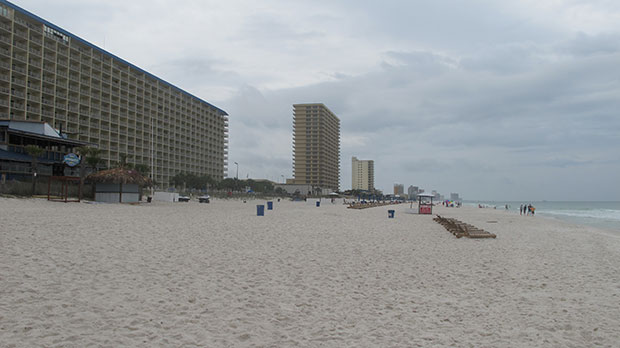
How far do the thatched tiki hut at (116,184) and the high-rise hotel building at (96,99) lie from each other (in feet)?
121

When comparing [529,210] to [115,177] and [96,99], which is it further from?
[96,99]

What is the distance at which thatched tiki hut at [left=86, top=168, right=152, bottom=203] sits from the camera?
33344mm

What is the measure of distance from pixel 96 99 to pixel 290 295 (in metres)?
87.4

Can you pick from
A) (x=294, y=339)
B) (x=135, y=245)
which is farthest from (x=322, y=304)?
(x=135, y=245)

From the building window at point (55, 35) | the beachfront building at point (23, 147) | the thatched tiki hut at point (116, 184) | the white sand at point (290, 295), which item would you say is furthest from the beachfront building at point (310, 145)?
the white sand at point (290, 295)

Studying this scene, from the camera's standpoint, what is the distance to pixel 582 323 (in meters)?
5.45

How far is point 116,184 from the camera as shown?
34625 millimetres

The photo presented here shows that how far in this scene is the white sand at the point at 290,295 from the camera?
4.70 metres

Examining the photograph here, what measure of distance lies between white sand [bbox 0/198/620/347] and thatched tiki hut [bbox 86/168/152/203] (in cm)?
2297

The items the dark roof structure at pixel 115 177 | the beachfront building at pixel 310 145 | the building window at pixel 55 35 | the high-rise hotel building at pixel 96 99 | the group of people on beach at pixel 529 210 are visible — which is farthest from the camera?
the beachfront building at pixel 310 145

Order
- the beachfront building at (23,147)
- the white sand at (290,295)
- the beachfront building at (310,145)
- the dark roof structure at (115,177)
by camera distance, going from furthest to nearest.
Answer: the beachfront building at (310,145) < the beachfront building at (23,147) < the dark roof structure at (115,177) < the white sand at (290,295)

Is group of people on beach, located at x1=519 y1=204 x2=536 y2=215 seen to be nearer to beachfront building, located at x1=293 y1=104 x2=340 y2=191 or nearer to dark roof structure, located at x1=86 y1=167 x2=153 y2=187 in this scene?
dark roof structure, located at x1=86 y1=167 x2=153 y2=187

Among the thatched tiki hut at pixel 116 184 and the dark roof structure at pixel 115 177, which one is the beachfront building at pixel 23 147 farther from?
the dark roof structure at pixel 115 177

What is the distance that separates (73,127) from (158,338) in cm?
8265
